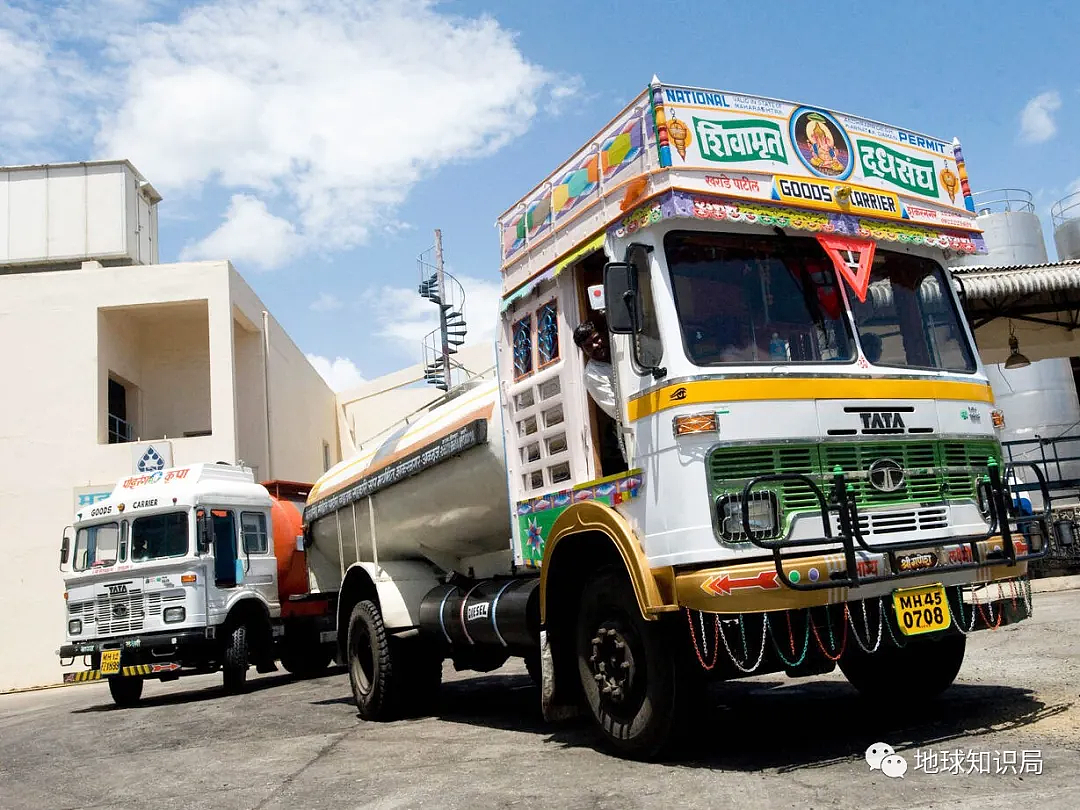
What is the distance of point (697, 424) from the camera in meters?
5.24

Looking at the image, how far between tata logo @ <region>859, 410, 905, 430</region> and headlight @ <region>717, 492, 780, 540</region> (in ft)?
2.67

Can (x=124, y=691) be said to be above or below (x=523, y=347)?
below

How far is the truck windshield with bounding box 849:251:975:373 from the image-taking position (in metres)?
5.90

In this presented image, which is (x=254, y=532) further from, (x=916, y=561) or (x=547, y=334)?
(x=916, y=561)

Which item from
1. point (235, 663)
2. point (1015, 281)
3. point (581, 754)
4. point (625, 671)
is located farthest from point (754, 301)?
point (235, 663)

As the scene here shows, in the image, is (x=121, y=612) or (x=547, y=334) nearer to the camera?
(x=547, y=334)

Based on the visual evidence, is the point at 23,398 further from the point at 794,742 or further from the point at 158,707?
the point at 794,742

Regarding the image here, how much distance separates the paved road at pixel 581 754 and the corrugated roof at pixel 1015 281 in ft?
15.6

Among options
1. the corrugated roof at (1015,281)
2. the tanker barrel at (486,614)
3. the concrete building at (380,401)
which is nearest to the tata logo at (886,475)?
the tanker barrel at (486,614)

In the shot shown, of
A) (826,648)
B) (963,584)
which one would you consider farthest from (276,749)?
(963,584)

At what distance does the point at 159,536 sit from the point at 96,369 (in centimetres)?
940

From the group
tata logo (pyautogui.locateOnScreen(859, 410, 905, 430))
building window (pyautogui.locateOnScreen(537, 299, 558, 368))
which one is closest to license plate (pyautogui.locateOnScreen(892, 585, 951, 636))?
tata logo (pyautogui.locateOnScreen(859, 410, 905, 430))

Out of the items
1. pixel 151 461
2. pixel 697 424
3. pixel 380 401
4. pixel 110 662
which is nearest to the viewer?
pixel 697 424

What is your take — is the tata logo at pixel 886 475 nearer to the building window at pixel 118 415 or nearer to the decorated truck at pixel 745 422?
the decorated truck at pixel 745 422
